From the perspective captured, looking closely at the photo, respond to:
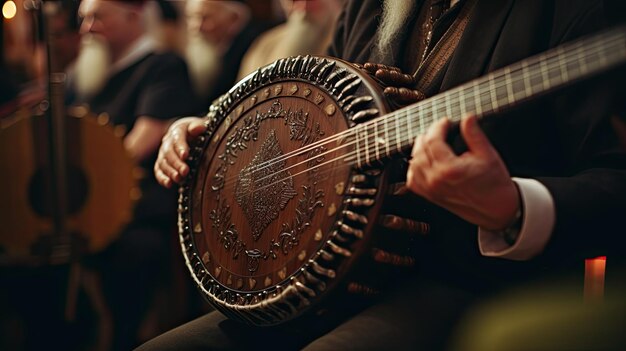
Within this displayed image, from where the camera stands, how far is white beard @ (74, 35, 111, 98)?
13.6ft

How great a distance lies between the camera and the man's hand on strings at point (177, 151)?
1.56 m

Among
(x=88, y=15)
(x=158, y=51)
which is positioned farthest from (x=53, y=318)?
(x=88, y=15)

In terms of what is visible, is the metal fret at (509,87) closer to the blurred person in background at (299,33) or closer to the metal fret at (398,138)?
the metal fret at (398,138)

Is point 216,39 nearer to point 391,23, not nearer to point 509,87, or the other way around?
point 391,23

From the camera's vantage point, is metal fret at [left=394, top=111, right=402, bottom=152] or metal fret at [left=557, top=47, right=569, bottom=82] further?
metal fret at [left=394, top=111, right=402, bottom=152]

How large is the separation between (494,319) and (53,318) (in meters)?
2.44

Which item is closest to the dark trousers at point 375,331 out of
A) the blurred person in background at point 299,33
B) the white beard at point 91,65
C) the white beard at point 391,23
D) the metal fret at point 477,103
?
the metal fret at point 477,103

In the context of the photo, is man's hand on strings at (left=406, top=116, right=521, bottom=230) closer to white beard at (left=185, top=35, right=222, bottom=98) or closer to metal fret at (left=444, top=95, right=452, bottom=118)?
metal fret at (left=444, top=95, right=452, bottom=118)

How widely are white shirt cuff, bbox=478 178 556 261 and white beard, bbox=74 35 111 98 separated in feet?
10.9

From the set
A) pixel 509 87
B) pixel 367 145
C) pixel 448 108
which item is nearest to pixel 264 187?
pixel 367 145

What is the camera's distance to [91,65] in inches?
166

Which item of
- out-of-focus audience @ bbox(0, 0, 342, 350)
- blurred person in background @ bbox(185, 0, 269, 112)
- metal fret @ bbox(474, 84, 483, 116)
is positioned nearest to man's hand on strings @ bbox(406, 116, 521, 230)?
metal fret @ bbox(474, 84, 483, 116)

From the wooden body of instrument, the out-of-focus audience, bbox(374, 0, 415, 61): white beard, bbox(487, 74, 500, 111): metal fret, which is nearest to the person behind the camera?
bbox(487, 74, 500, 111): metal fret

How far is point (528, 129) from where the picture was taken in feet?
4.13
